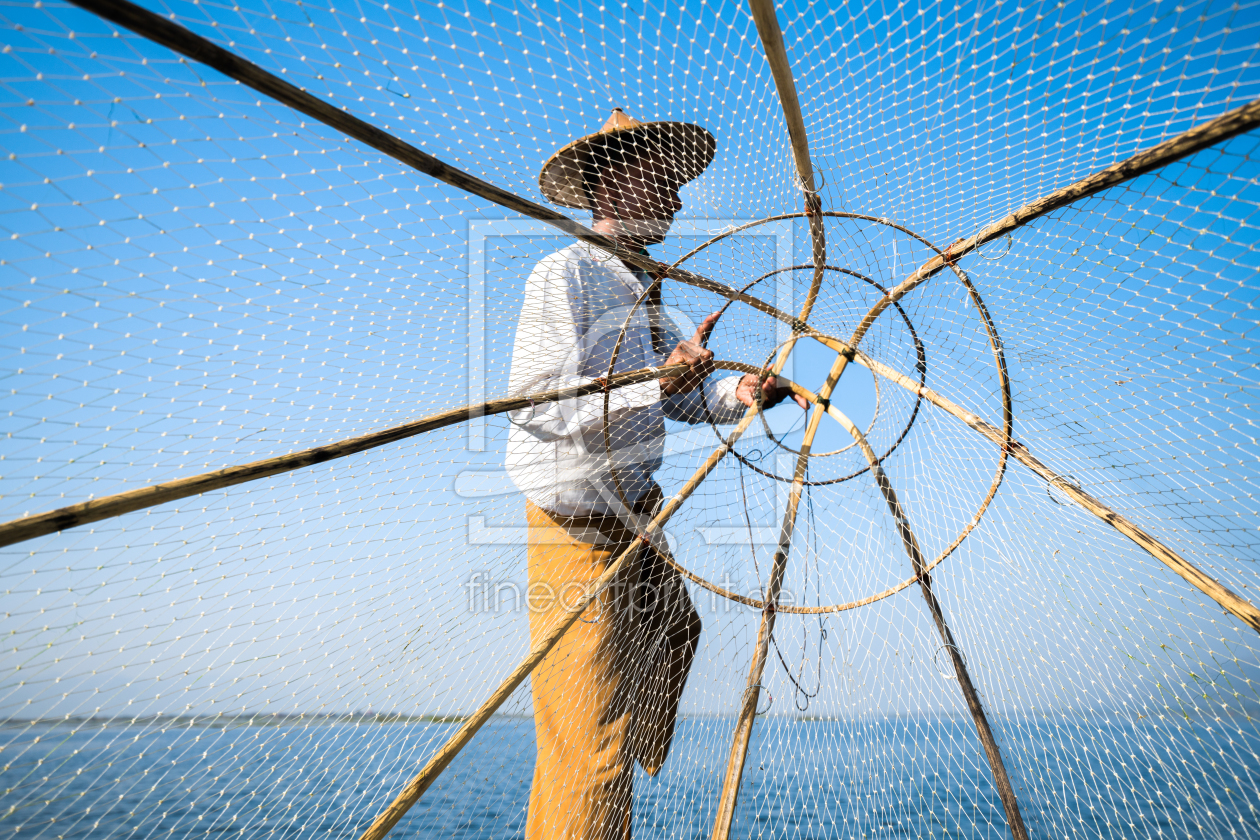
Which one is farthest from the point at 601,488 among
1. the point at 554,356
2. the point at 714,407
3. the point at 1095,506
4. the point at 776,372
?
the point at 1095,506

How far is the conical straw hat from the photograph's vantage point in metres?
2.26

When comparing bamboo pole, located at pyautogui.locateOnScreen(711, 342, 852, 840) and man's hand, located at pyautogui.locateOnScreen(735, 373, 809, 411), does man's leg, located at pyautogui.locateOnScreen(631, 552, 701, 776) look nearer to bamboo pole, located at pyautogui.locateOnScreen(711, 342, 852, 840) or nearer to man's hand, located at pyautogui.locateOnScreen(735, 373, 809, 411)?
bamboo pole, located at pyautogui.locateOnScreen(711, 342, 852, 840)

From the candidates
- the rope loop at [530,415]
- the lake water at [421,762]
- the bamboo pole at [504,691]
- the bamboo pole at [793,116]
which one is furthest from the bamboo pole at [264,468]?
the bamboo pole at [793,116]

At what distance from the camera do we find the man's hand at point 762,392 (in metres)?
2.60

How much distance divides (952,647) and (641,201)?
7.58 feet

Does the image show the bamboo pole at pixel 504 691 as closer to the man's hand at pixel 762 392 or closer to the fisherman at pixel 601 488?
the fisherman at pixel 601 488

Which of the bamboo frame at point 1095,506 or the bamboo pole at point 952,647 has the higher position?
the bamboo frame at point 1095,506

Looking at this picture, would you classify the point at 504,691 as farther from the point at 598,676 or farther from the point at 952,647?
the point at 952,647

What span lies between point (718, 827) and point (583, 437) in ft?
4.87

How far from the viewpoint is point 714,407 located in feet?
9.29

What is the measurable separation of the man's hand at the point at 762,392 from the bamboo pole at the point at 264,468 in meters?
0.52

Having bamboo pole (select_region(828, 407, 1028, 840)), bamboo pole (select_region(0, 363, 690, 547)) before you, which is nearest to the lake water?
bamboo pole (select_region(828, 407, 1028, 840))

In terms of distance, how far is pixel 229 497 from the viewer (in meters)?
1.63

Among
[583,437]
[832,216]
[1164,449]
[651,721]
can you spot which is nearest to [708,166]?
[832,216]
